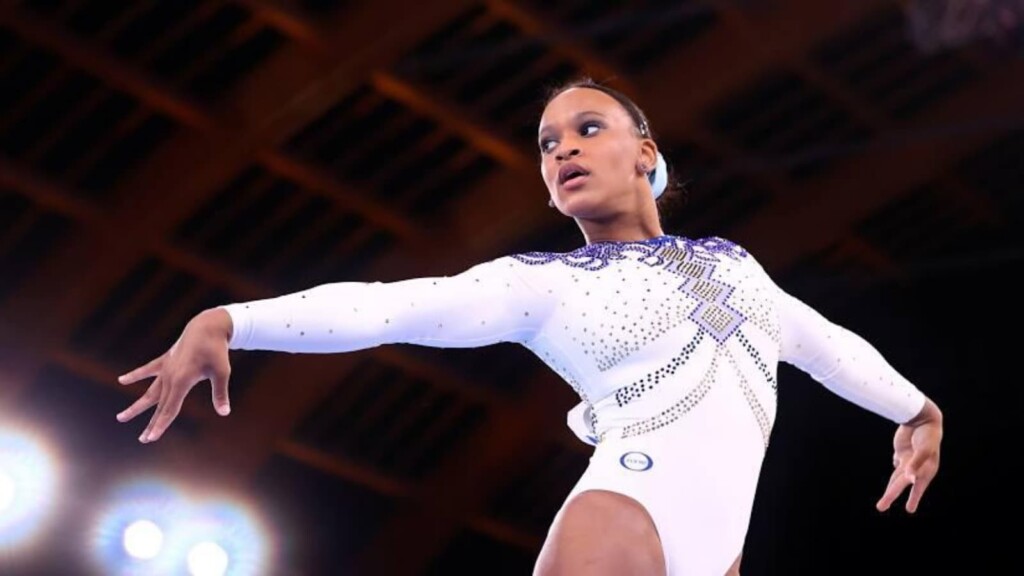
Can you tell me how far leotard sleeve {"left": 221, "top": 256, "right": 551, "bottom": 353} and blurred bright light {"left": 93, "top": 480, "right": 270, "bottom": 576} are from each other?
7.02 metres

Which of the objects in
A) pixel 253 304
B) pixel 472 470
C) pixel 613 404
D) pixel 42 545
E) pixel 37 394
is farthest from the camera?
pixel 472 470

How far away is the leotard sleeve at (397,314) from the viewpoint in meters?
2.76

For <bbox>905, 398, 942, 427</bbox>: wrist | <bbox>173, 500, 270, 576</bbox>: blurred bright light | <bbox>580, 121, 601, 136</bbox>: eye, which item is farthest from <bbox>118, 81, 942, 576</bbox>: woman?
<bbox>173, 500, 270, 576</bbox>: blurred bright light

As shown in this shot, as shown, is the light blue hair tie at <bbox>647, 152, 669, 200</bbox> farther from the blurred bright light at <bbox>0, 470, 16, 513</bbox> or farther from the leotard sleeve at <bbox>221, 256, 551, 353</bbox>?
the blurred bright light at <bbox>0, 470, 16, 513</bbox>

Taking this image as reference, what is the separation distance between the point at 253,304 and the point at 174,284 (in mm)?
8909

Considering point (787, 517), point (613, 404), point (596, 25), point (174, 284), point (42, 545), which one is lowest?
point (613, 404)

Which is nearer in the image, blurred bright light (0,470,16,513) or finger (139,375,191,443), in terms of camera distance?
finger (139,375,191,443)

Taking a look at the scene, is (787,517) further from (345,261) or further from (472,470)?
(345,261)

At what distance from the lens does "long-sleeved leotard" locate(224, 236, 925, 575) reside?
114 inches

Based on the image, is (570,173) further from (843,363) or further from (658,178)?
(843,363)

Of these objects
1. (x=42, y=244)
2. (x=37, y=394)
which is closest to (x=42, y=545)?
(x=37, y=394)

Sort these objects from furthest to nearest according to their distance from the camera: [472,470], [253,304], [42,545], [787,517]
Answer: [472,470]
[787,517]
[42,545]
[253,304]

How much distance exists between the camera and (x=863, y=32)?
10.9 meters

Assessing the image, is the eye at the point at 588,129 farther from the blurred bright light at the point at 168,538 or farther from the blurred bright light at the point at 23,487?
the blurred bright light at the point at 168,538
